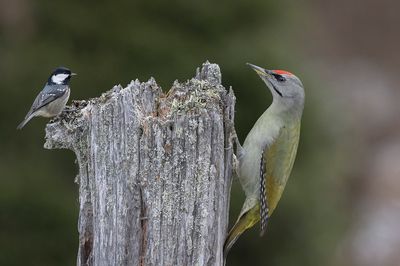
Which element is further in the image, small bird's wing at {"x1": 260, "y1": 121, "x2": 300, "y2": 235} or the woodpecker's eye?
the woodpecker's eye

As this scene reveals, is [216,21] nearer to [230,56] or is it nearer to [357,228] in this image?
[230,56]

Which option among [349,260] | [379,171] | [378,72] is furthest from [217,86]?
[378,72]

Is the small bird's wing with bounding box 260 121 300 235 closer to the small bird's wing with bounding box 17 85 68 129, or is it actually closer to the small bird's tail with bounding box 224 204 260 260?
the small bird's tail with bounding box 224 204 260 260

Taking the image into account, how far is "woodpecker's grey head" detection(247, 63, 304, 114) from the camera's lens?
686 centimetres

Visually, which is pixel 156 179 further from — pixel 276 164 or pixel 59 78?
pixel 59 78

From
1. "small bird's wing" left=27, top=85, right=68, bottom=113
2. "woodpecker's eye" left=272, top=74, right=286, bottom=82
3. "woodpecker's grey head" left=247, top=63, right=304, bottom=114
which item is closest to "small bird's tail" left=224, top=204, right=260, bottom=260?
"woodpecker's grey head" left=247, top=63, right=304, bottom=114

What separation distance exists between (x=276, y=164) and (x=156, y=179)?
239cm

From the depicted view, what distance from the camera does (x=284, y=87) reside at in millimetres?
6887

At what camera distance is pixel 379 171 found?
21109 mm

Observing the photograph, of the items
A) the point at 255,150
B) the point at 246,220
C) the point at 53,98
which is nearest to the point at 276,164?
the point at 255,150

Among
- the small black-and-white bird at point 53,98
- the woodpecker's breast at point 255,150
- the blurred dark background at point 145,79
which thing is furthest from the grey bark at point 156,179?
the blurred dark background at point 145,79

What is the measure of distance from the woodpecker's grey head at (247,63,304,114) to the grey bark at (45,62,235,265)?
2.29 metres

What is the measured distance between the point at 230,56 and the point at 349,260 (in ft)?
24.3

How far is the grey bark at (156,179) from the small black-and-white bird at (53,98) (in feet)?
9.27
